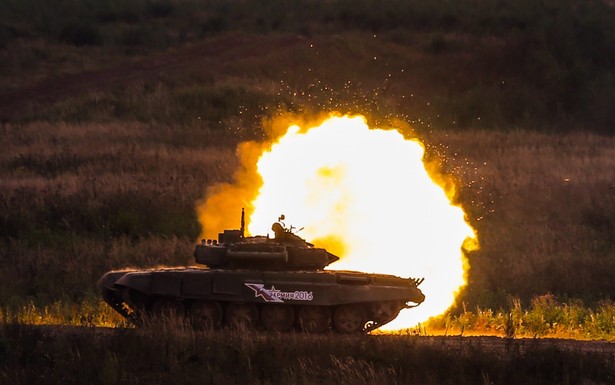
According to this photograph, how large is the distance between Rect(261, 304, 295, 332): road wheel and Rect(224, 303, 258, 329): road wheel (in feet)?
0.55

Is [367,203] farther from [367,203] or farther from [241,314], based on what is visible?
[241,314]

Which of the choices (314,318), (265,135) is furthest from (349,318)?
(265,135)

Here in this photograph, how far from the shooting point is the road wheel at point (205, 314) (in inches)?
642

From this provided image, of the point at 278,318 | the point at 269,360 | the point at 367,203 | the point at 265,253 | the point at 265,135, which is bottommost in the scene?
the point at 269,360

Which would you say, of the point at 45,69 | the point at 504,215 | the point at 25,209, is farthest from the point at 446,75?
the point at 25,209

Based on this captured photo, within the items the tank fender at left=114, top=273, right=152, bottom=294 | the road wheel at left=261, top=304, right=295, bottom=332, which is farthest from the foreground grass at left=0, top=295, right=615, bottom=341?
the road wheel at left=261, top=304, right=295, bottom=332

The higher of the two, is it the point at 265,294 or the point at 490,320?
the point at 265,294

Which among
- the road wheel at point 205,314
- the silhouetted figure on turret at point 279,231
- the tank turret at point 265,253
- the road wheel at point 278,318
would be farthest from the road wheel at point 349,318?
the road wheel at point 205,314

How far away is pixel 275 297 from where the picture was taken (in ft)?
52.5

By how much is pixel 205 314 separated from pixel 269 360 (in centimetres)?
305

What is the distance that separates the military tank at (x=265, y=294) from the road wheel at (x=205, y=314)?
0.04ft

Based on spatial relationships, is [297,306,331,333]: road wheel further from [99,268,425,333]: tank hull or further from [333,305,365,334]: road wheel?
[333,305,365,334]: road wheel

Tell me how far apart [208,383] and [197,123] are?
2870cm

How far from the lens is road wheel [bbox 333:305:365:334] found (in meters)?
16.2
